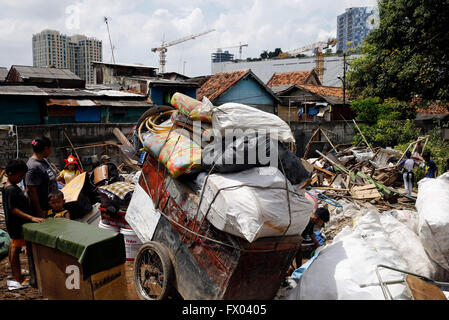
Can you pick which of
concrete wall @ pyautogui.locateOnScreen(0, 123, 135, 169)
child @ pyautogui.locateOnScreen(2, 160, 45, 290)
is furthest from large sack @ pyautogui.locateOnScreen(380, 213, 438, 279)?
concrete wall @ pyautogui.locateOnScreen(0, 123, 135, 169)

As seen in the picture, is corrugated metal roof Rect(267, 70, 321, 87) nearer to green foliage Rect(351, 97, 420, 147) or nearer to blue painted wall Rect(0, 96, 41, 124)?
green foliage Rect(351, 97, 420, 147)

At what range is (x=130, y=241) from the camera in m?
3.97

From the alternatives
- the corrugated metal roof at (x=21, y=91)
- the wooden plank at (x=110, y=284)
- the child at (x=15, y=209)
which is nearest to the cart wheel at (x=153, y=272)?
the wooden plank at (x=110, y=284)

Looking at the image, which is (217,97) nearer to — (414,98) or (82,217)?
(414,98)

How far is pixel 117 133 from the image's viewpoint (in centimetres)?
1038

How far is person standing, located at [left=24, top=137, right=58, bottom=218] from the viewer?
3.50 meters

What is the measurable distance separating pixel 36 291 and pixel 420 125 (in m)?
17.5

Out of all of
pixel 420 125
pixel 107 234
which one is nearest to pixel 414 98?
pixel 420 125

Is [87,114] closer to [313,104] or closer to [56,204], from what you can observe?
[56,204]

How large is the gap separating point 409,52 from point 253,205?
43.5ft

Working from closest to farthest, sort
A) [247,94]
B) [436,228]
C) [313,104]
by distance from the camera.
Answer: [436,228]
[247,94]
[313,104]

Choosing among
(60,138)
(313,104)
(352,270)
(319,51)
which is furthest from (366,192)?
(319,51)

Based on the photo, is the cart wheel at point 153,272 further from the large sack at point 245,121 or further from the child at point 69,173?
the child at point 69,173

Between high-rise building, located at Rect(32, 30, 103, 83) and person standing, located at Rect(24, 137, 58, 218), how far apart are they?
55144 mm
